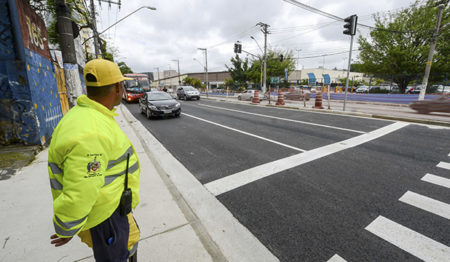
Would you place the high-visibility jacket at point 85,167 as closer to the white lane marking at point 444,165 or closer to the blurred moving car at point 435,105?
the white lane marking at point 444,165

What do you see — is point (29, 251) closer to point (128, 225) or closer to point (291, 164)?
point (128, 225)

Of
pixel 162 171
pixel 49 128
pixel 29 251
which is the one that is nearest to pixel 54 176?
pixel 29 251

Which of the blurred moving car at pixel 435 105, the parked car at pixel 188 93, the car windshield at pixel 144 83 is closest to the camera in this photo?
the blurred moving car at pixel 435 105

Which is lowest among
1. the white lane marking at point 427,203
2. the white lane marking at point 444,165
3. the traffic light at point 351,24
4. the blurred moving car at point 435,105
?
the white lane marking at point 427,203

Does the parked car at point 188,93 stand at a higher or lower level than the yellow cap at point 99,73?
lower

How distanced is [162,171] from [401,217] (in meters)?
3.89

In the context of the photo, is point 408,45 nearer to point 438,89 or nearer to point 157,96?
point 438,89

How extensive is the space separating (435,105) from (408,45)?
17.9 metres

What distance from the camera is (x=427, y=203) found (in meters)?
2.89

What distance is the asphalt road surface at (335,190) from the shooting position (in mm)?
2209

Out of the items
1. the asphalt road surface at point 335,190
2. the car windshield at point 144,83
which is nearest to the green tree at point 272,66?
the car windshield at point 144,83

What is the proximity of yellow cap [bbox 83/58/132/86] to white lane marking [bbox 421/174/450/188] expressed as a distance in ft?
16.4

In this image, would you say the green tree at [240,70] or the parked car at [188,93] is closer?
the parked car at [188,93]

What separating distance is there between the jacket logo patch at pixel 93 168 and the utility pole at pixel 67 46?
14.1ft
